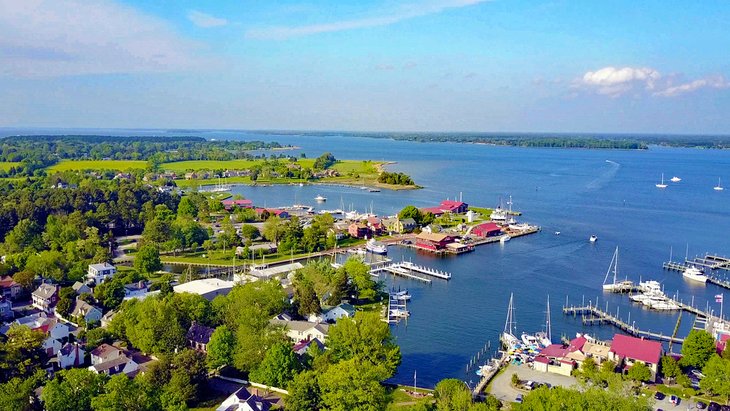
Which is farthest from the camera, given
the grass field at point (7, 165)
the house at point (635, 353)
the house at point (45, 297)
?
the grass field at point (7, 165)

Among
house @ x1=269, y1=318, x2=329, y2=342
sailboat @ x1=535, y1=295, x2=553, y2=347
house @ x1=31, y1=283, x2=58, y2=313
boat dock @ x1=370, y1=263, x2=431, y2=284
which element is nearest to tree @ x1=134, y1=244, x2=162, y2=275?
house @ x1=31, y1=283, x2=58, y2=313

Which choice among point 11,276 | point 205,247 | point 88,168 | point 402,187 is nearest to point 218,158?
point 88,168

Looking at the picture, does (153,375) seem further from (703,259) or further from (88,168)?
(88,168)

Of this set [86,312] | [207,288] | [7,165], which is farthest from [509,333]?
[7,165]

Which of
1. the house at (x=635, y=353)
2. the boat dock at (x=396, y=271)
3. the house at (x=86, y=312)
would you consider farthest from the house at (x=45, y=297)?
the house at (x=635, y=353)

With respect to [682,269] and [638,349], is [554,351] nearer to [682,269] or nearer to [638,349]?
[638,349]

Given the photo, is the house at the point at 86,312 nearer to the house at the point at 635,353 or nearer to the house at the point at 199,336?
the house at the point at 199,336

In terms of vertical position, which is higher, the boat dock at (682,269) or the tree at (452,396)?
the tree at (452,396)
